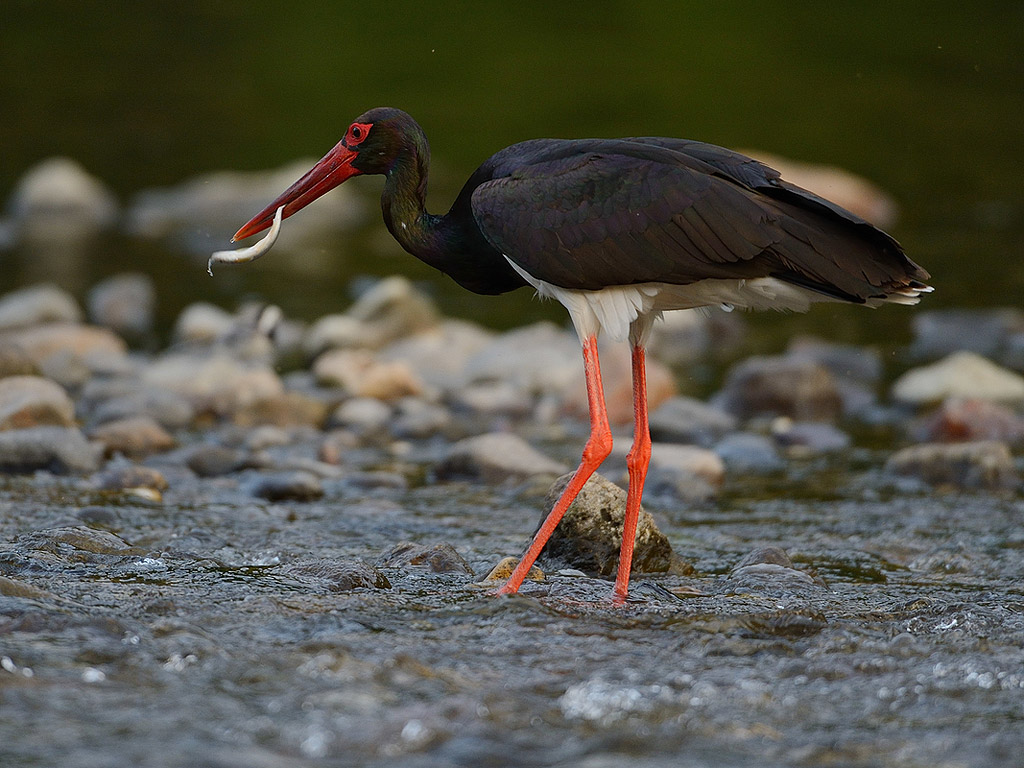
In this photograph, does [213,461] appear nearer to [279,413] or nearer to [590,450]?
[279,413]

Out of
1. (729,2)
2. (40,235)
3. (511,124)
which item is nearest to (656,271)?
(40,235)

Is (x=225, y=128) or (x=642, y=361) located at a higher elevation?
(x=225, y=128)

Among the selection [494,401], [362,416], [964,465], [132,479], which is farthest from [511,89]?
[132,479]

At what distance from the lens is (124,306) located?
12.1 meters

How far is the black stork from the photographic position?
5203mm

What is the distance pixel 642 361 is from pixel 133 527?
2.38 m

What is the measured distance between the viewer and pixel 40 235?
15.9 meters

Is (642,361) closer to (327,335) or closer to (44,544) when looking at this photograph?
(44,544)

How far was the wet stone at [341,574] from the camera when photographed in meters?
5.04

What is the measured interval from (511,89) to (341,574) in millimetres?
16526

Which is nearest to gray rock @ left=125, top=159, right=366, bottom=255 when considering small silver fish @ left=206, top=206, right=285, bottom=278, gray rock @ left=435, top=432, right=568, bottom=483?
gray rock @ left=435, top=432, right=568, bottom=483

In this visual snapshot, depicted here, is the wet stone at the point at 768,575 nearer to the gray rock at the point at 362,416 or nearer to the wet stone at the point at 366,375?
the gray rock at the point at 362,416

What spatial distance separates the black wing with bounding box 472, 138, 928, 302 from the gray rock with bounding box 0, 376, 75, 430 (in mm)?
3390

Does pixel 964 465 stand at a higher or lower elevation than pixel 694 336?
lower
